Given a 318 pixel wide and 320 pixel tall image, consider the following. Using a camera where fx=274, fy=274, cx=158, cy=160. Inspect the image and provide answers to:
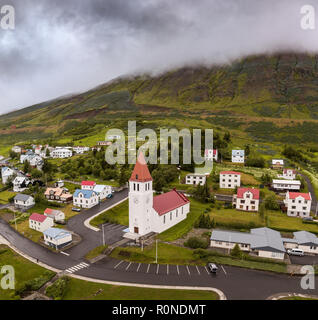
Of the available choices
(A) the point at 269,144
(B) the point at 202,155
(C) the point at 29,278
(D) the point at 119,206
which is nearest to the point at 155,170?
(D) the point at 119,206

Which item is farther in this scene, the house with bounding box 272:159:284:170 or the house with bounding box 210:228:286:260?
the house with bounding box 272:159:284:170

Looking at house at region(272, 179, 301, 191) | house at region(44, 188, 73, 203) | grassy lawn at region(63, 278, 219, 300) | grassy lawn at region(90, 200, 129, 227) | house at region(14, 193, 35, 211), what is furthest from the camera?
house at region(272, 179, 301, 191)

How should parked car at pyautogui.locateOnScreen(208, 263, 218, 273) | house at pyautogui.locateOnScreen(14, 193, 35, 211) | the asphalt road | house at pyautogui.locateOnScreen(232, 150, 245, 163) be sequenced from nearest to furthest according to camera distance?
the asphalt road < parked car at pyautogui.locateOnScreen(208, 263, 218, 273) < house at pyautogui.locateOnScreen(14, 193, 35, 211) < house at pyautogui.locateOnScreen(232, 150, 245, 163)

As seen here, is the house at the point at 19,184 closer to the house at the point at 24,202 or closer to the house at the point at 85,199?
the house at the point at 24,202

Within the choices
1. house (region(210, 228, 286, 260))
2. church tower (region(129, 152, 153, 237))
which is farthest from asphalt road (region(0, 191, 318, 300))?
church tower (region(129, 152, 153, 237))

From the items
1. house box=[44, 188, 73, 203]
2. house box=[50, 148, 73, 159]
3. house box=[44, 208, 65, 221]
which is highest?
house box=[50, 148, 73, 159]

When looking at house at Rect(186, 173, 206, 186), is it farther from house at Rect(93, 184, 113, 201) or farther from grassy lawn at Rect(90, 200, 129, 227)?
house at Rect(93, 184, 113, 201)

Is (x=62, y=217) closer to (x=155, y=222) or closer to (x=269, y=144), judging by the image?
(x=155, y=222)
